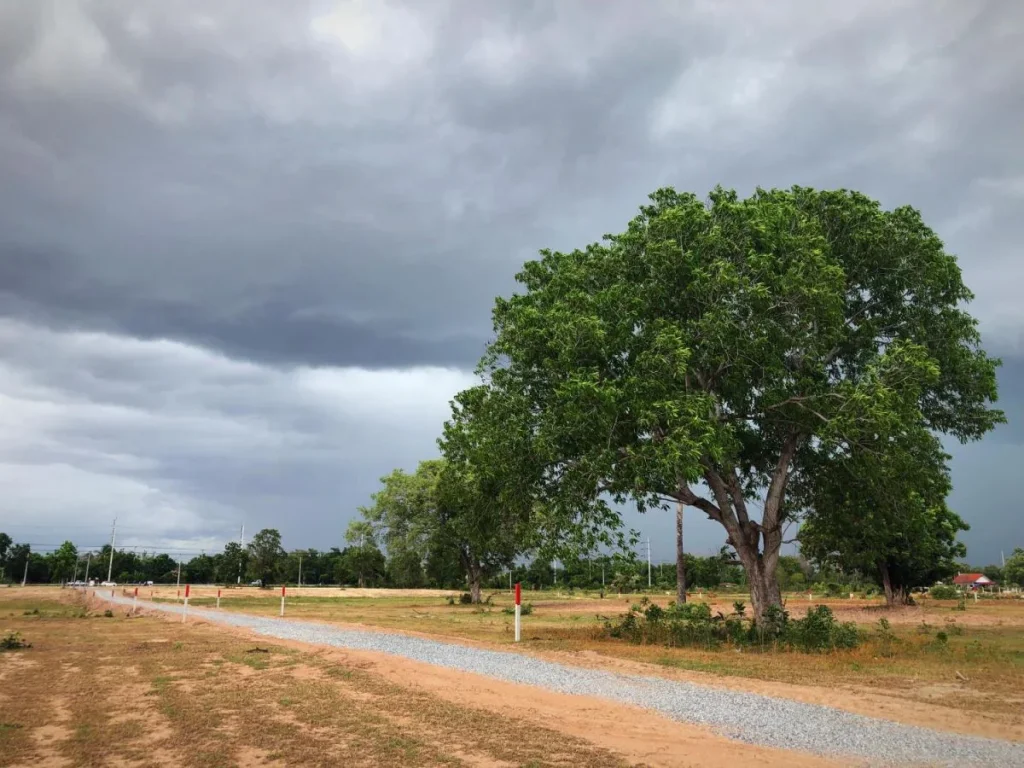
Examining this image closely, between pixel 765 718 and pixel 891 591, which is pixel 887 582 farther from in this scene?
pixel 765 718

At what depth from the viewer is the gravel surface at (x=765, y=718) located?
750 centimetres

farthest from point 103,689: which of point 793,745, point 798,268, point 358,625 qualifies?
point 798,268

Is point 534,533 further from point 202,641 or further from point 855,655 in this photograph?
point 202,641

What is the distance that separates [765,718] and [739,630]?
1119 centimetres

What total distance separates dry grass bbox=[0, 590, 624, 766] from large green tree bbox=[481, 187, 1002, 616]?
339 inches

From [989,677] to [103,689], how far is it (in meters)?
15.4

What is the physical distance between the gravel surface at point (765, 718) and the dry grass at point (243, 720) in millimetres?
2131

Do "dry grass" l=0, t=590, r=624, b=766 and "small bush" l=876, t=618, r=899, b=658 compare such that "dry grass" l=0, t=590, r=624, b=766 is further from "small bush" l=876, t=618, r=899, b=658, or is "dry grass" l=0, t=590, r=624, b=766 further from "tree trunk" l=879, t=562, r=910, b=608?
"tree trunk" l=879, t=562, r=910, b=608

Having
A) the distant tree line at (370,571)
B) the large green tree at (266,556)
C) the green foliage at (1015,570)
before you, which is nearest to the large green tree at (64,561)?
the distant tree line at (370,571)

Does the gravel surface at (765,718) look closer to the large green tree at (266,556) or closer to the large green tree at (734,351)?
the large green tree at (734,351)

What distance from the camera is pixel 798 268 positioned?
18.4 metres

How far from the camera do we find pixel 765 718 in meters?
9.21

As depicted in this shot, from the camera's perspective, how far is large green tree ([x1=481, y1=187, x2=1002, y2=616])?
18.1 m

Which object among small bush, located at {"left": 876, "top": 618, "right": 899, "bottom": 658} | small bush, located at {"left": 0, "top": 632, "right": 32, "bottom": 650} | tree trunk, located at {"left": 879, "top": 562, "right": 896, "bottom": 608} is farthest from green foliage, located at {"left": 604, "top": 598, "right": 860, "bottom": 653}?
tree trunk, located at {"left": 879, "top": 562, "right": 896, "bottom": 608}
